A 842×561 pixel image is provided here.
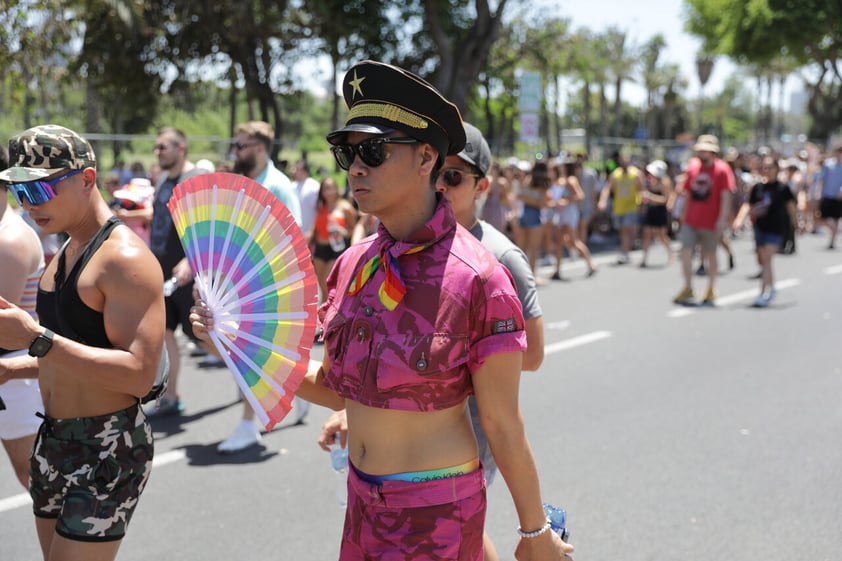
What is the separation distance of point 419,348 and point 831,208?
16.7 metres

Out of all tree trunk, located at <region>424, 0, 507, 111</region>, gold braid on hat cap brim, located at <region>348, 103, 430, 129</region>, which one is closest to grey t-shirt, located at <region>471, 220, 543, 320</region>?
gold braid on hat cap brim, located at <region>348, 103, 430, 129</region>

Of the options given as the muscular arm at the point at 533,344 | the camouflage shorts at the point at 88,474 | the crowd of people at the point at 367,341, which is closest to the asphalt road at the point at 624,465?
the crowd of people at the point at 367,341

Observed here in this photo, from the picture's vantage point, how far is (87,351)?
102 inches

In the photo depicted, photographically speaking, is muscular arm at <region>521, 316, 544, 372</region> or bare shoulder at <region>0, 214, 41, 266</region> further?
bare shoulder at <region>0, 214, 41, 266</region>

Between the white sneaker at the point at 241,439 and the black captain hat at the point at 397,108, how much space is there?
3.79 m

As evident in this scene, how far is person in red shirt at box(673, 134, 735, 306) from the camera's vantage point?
1045 centimetres

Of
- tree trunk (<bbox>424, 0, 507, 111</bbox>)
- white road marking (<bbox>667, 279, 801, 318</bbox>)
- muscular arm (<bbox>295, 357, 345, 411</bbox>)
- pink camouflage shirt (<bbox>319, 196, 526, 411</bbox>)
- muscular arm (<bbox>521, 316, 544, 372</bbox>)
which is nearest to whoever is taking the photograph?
pink camouflage shirt (<bbox>319, 196, 526, 411</bbox>)

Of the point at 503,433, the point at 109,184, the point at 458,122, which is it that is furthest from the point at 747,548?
the point at 109,184

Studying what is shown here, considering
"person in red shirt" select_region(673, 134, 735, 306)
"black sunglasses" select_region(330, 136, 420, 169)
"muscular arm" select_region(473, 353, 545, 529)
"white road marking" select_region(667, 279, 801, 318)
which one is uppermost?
"black sunglasses" select_region(330, 136, 420, 169)

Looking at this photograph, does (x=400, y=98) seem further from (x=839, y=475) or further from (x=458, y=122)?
(x=839, y=475)

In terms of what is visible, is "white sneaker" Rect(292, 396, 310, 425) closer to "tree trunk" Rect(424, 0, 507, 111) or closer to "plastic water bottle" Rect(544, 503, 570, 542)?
"plastic water bottle" Rect(544, 503, 570, 542)

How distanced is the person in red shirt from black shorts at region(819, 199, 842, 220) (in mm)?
7143

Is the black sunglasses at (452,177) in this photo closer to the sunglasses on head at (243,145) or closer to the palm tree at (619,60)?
the sunglasses on head at (243,145)

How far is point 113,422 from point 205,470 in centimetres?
264
